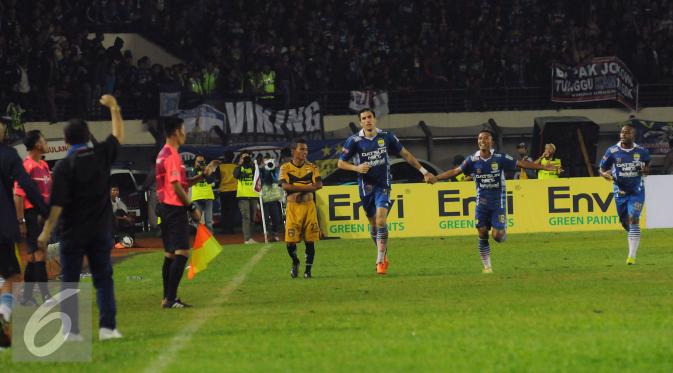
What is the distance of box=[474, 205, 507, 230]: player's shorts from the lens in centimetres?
1995

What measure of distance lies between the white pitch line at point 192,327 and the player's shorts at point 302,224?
1.00 meters

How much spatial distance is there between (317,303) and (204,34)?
28137 mm

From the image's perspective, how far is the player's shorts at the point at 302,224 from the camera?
19672 millimetres

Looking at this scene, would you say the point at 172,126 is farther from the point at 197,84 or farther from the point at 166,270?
the point at 197,84

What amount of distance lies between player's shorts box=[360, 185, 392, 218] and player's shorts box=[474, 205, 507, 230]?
4.70 feet

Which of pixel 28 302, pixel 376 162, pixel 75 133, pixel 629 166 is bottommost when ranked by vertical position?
pixel 28 302

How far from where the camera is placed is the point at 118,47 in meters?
39.4

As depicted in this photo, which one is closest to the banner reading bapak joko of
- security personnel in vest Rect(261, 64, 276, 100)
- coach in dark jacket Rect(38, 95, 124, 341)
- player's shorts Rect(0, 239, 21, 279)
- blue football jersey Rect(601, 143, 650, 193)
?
security personnel in vest Rect(261, 64, 276, 100)

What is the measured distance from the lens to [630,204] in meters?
21.2

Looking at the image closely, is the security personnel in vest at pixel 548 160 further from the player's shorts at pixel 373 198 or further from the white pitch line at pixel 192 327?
Answer: the white pitch line at pixel 192 327

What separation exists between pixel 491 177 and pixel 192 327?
26.5 feet

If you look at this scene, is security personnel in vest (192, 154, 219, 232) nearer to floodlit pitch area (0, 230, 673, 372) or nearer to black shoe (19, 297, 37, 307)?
floodlit pitch area (0, 230, 673, 372)

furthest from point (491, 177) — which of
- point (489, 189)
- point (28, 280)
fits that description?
point (28, 280)

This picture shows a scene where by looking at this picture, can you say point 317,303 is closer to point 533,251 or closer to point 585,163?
point 533,251
